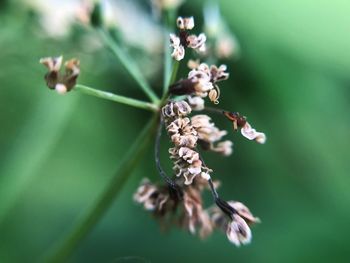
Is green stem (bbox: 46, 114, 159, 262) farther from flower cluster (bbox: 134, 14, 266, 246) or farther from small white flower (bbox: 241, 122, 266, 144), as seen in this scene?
small white flower (bbox: 241, 122, 266, 144)

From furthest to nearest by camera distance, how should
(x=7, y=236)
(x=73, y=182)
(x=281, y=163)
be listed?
(x=281, y=163)
(x=73, y=182)
(x=7, y=236)

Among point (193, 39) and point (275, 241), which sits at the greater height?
point (193, 39)

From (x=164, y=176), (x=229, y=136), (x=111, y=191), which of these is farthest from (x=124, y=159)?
(x=229, y=136)

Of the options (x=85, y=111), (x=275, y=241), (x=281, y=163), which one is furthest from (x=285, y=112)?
(x=85, y=111)

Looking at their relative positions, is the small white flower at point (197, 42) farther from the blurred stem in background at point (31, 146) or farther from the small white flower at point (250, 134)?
the blurred stem in background at point (31, 146)

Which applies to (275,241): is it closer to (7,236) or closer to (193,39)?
(7,236)

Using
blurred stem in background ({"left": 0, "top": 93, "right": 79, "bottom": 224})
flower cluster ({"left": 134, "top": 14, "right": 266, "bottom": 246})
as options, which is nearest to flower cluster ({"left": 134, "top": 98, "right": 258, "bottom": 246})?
flower cluster ({"left": 134, "top": 14, "right": 266, "bottom": 246})

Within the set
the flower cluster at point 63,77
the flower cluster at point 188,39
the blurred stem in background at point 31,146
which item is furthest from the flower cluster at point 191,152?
the blurred stem in background at point 31,146
